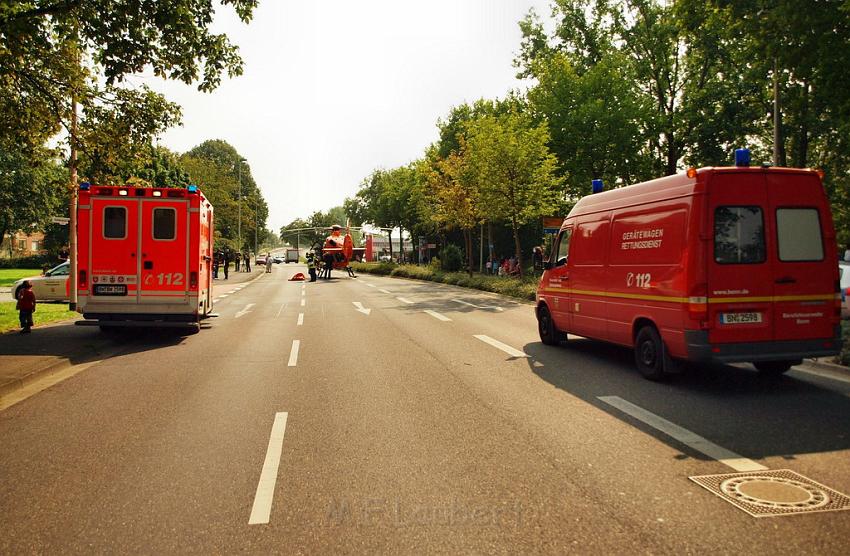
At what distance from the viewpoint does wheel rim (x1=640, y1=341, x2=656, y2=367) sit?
8.22 metres

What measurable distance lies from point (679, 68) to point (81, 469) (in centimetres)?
4023

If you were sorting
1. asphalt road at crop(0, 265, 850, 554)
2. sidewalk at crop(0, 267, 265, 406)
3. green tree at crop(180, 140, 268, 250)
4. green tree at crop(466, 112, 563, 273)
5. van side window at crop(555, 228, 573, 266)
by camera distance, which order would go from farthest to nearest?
green tree at crop(180, 140, 268, 250), green tree at crop(466, 112, 563, 273), van side window at crop(555, 228, 573, 266), sidewalk at crop(0, 267, 265, 406), asphalt road at crop(0, 265, 850, 554)

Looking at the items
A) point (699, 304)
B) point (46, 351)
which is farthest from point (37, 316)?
point (699, 304)

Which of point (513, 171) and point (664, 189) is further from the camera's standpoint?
point (513, 171)

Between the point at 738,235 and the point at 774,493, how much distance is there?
4.06 metres

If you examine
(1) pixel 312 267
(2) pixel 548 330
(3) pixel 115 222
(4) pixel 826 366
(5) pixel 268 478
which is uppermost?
(3) pixel 115 222

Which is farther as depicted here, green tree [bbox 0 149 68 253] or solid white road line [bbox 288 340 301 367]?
green tree [bbox 0 149 68 253]

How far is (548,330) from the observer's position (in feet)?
38.2

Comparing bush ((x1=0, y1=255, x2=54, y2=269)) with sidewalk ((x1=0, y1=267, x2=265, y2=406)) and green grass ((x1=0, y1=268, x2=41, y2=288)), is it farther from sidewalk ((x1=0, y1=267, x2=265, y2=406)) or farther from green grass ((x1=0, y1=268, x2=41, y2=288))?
sidewalk ((x1=0, y1=267, x2=265, y2=406))

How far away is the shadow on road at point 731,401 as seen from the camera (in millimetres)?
5520

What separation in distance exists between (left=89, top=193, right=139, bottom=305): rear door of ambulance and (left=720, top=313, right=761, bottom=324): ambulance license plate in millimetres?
10532

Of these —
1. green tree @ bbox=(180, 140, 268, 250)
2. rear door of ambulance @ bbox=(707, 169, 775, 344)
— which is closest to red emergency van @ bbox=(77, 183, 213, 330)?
rear door of ambulance @ bbox=(707, 169, 775, 344)

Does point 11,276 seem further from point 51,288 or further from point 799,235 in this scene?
point 799,235

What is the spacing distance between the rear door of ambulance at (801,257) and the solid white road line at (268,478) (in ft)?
19.1
